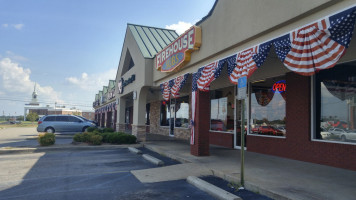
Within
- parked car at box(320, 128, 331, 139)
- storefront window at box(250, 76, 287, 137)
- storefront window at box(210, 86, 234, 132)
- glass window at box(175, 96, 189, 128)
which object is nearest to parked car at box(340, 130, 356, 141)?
parked car at box(320, 128, 331, 139)

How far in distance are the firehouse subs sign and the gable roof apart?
3.13 metres

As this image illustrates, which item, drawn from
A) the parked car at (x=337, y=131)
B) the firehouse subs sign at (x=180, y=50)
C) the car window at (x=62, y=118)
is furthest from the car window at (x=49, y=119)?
the parked car at (x=337, y=131)

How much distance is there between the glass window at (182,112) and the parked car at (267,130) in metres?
6.99

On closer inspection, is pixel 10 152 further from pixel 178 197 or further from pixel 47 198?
pixel 178 197

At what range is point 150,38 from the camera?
61.0 feet

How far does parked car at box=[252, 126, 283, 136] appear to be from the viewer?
9877mm

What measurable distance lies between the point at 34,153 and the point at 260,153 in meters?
9.66

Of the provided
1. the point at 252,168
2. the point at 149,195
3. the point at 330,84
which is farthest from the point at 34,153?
the point at 330,84

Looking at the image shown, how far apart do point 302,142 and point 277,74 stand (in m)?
2.54

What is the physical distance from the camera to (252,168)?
761 cm

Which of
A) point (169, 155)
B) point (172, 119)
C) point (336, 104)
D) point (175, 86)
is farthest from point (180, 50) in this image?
point (172, 119)

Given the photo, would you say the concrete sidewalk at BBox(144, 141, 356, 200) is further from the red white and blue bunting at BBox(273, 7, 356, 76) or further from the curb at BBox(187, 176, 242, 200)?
the red white and blue bunting at BBox(273, 7, 356, 76)

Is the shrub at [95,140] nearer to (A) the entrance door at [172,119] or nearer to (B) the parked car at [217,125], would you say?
(B) the parked car at [217,125]

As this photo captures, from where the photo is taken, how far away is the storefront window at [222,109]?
12.9 meters
